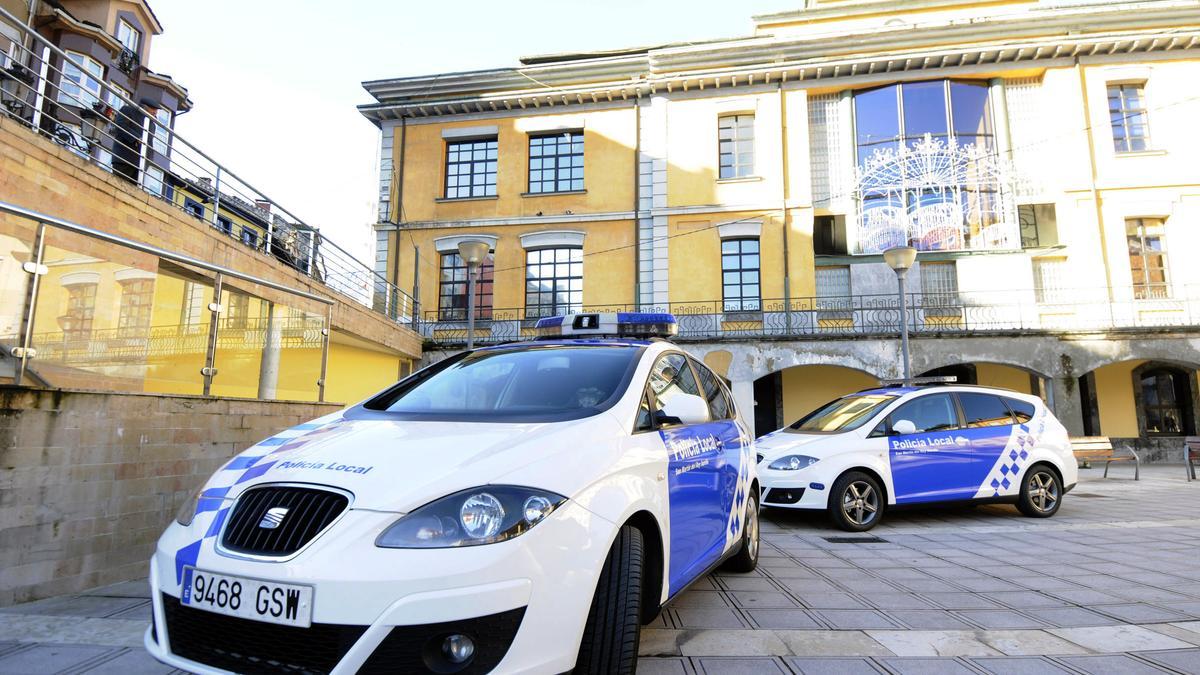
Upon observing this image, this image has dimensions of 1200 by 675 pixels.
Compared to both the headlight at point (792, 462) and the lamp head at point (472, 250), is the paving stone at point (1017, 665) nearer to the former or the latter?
the headlight at point (792, 462)

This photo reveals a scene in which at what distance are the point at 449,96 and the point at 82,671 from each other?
19.7 metres

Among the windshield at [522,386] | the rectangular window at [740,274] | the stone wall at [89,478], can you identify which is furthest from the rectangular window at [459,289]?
the windshield at [522,386]

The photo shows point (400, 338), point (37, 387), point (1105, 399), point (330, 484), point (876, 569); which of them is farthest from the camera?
point (1105, 399)

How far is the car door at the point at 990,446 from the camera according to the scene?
23.5 ft

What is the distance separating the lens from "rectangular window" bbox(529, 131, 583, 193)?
19.2 m

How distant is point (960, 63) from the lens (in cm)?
1736

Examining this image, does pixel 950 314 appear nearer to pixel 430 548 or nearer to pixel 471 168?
pixel 471 168

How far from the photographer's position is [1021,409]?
7590 millimetres

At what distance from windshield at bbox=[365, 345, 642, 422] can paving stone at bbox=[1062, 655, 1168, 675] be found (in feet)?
8.65

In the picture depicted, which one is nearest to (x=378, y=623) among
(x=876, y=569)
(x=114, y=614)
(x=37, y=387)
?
(x=114, y=614)

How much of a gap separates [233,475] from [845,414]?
6.84m

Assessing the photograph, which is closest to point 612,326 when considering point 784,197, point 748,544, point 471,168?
point 748,544

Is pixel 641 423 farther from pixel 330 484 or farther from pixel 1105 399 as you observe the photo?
pixel 1105 399

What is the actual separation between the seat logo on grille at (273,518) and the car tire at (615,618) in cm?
114
